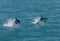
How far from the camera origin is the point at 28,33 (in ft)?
83.8

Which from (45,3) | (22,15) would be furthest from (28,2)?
(22,15)

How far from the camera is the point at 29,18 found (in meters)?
29.6

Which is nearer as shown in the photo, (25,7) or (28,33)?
(28,33)

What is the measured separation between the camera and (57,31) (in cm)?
2602

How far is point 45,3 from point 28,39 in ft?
41.4

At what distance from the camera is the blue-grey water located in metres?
25.0

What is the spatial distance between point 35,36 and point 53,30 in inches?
87.4

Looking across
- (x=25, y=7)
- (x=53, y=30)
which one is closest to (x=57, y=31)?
(x=53, y=30)

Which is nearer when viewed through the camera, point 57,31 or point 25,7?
point 57,31

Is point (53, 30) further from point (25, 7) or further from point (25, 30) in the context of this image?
point (25, 7)

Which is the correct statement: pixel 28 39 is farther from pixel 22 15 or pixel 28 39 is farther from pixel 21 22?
pixel 22 15

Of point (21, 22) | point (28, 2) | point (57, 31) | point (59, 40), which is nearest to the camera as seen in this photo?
point (59, 40)

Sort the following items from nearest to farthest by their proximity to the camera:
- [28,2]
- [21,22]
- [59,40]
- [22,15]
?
[59,40] → [21,22] → [22,15] → [28,2]

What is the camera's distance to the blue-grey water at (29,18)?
2500 cm
